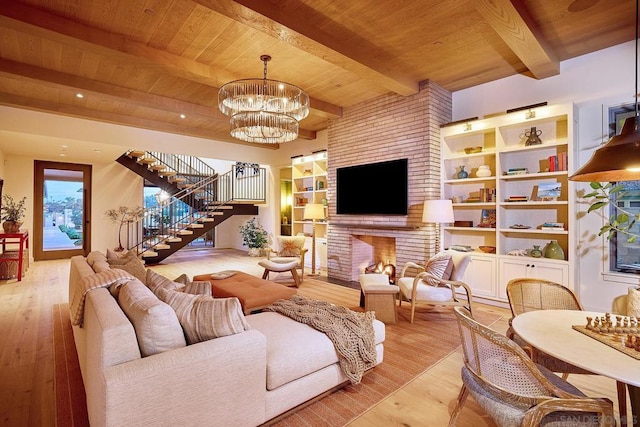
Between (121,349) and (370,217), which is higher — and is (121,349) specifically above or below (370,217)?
below

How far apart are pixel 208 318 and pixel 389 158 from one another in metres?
4.45

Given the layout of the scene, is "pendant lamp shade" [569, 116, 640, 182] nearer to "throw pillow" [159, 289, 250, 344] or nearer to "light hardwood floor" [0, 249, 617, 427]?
"light hardwood floor" [0, 249, 617, 427]

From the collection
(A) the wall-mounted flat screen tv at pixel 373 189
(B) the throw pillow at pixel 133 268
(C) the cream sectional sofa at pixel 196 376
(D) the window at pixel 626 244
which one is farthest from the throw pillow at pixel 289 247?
(D) the window at pixel 626 244

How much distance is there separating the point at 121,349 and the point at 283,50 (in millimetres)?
3667

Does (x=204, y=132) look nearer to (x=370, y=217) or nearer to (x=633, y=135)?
(x=370, y=217)

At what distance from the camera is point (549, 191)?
431 centimetres

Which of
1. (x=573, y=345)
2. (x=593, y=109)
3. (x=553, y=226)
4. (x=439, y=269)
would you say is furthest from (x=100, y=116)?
(x=593, y=109)

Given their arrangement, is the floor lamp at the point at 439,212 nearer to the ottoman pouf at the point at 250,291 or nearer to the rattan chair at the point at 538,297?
the rattan chair at the point at 538,297

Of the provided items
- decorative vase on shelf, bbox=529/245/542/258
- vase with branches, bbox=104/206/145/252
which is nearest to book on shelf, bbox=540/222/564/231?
decorative vase on shelf, bbox=529/245/542/258

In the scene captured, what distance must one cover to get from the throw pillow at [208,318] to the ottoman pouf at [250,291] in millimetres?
1324

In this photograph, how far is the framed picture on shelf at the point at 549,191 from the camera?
4.27 metres

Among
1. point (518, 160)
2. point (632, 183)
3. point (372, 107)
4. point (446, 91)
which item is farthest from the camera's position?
point (372, 107)

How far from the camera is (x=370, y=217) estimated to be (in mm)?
5887

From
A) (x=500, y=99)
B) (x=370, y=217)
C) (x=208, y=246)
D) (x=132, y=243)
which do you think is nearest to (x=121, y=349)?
(x=370, y=217)
